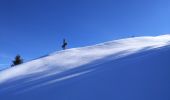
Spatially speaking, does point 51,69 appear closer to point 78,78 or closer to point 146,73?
point 78,78

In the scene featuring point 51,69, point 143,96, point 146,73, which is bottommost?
point 143,96

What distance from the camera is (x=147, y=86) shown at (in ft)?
15.0

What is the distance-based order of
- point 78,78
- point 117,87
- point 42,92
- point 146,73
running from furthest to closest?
point 78,78, point 42,92, point 146,73, point 117,87

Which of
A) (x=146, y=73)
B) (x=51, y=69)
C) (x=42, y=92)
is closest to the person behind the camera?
(x=146, y=73)

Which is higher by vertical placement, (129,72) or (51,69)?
(51,69)

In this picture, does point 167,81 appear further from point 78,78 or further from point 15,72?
point 15,72

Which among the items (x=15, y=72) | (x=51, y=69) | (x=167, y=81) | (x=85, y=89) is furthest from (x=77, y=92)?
(x=15, y=72)

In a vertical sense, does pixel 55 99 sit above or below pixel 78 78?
below

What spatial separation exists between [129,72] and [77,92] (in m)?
1.28

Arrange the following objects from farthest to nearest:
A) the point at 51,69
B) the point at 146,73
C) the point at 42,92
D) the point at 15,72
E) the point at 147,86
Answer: the point at 15,72
the point at 51,69
the point at 42,92
the point at 146,73
the point at 147,86

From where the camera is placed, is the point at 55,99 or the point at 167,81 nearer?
the point at 167,81

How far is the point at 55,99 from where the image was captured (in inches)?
200

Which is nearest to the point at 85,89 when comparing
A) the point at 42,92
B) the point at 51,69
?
the point at 42,92

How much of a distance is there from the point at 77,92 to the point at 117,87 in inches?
32.1
